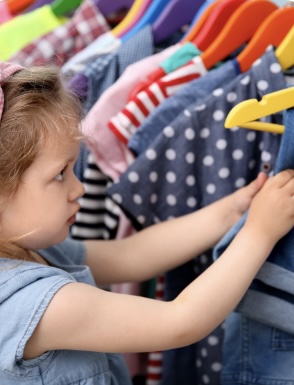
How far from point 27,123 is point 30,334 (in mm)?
274

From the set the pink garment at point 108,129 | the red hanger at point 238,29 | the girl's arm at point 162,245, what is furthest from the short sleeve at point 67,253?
the red hanger at point 238,29

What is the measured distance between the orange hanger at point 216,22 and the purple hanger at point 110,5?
10.9 inches

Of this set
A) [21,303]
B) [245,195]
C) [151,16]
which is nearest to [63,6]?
[151,16]

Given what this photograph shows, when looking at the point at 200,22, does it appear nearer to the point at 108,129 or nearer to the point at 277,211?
the point at 108,129

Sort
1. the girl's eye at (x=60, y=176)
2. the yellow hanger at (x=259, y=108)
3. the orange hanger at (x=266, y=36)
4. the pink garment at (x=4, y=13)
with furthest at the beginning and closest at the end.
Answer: the pink garment at (x=4, y=13) < the orange hanger at (x=266, y=36) < the girl's eye at (x=60, y=176) < the yellow hanger at (x=259, y=108)

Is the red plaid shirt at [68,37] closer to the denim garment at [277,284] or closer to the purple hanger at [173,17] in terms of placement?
the purple hanger at [173,17]

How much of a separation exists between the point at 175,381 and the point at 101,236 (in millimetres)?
290

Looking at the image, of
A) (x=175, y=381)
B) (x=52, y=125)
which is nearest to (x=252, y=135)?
(x=52, y=125)

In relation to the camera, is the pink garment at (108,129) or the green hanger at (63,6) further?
the green hanger at (63,6)

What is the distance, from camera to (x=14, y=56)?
4.22 feet

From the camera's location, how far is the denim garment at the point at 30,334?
0.86m

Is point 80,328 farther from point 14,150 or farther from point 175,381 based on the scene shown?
point 175,381

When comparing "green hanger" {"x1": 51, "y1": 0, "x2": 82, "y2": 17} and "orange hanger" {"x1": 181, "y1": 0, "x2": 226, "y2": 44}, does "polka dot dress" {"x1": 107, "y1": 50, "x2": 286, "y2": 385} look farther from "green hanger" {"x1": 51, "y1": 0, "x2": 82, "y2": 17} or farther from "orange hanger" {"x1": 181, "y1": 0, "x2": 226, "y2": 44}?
"green hanger" {"x1": 51, "y1": 0, "x2": 82, "y2": 17}

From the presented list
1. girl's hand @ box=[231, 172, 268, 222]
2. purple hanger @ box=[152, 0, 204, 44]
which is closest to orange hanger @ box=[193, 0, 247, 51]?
purple hanger @ box=[152, 0, 204, 44]
